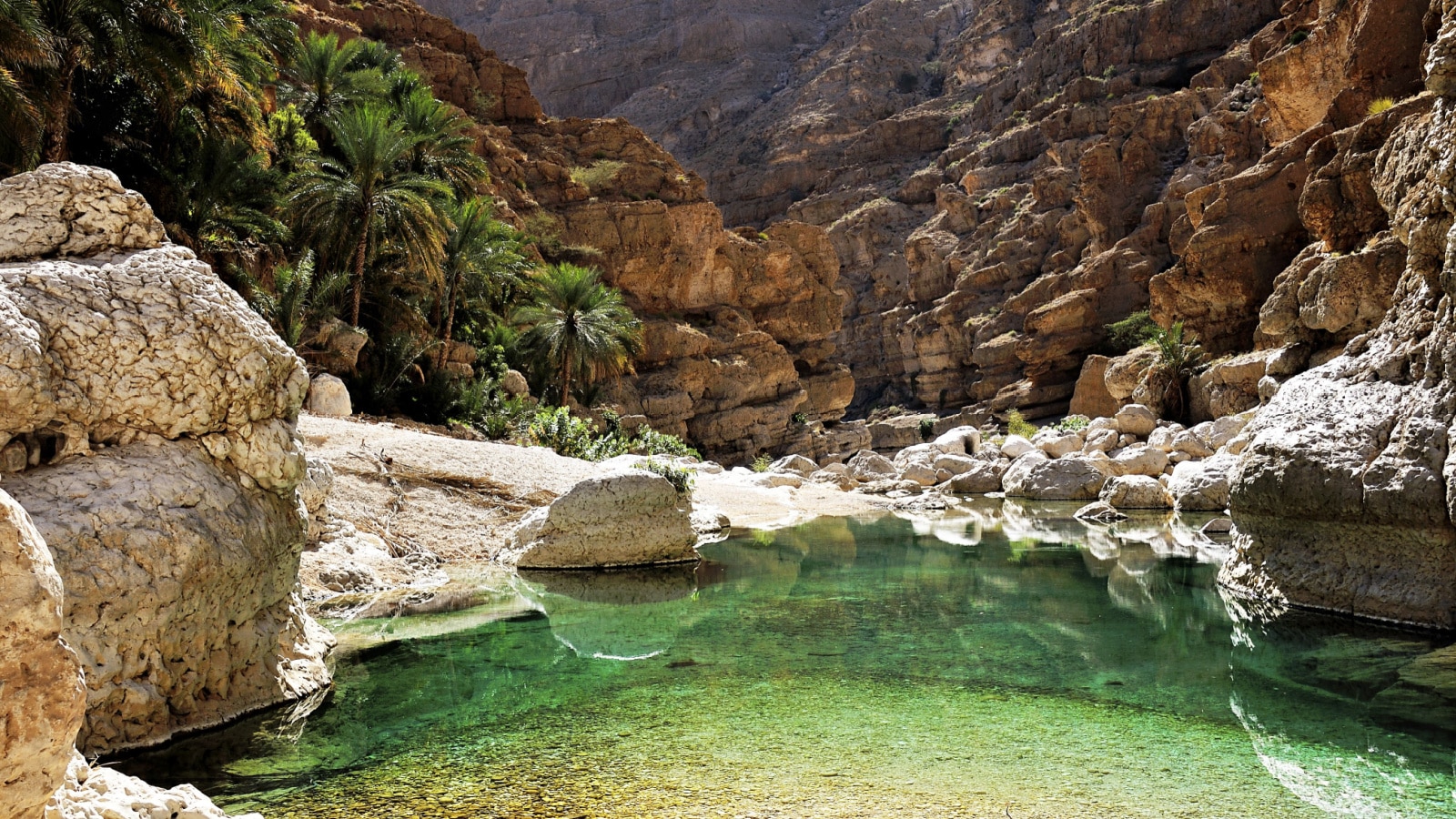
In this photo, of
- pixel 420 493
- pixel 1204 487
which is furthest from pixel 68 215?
pixel 1204 487

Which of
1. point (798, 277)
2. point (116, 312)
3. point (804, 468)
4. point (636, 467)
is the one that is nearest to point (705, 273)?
point (798, 277)

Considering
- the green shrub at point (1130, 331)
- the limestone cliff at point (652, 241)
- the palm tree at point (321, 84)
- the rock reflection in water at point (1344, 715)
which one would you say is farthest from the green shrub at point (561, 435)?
the green shrub at point (1130, 331)

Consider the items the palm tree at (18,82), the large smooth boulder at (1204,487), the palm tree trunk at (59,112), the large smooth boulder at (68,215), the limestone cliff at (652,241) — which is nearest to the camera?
the large smooth boulder at (68,215)

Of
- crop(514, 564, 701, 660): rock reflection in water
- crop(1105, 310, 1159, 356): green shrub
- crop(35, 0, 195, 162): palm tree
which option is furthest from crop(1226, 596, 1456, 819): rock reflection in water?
crop(1105, 310, 1159, 356): green shrub

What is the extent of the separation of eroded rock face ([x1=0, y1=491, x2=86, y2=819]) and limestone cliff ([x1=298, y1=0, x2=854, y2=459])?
3697 centimetres

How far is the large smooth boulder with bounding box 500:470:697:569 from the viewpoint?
12.7m

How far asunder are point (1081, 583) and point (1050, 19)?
85267mm

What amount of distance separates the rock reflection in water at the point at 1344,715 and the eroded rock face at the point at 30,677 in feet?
17.5

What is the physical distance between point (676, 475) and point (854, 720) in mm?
8195

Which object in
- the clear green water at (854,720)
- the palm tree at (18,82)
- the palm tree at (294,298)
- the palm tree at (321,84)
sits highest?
the palm tree at (321,84)

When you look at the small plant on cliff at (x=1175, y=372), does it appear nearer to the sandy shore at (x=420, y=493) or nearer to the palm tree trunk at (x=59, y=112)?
the sandy shore at (x=420, y=493)

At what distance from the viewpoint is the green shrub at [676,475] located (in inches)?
542

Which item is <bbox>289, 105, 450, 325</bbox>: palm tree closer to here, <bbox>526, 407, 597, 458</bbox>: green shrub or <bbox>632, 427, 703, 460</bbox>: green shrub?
<bbox>526, 407, 597, 458</bbox>: green shrub

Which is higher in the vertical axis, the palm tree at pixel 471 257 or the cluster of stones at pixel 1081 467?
the palm tree at pixel 471 257
